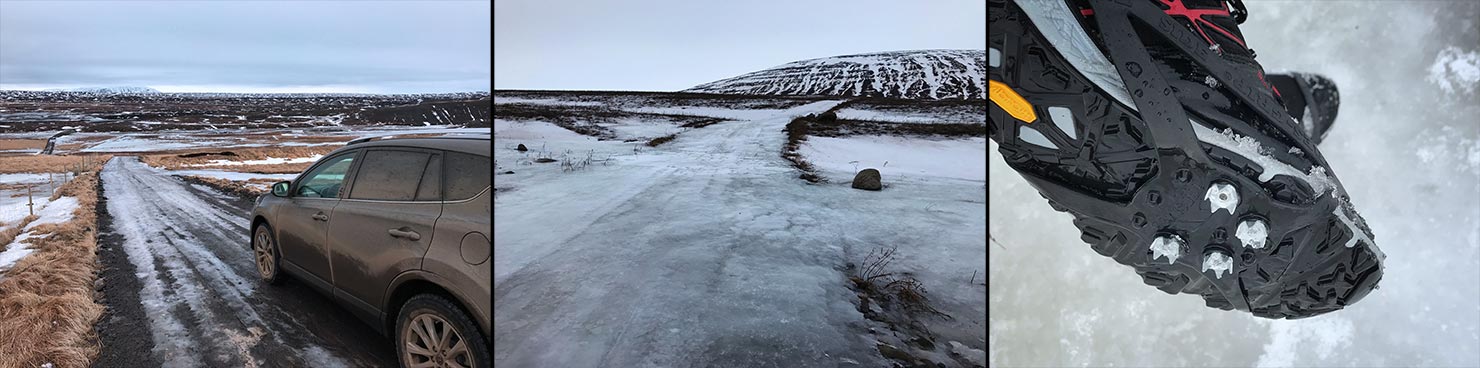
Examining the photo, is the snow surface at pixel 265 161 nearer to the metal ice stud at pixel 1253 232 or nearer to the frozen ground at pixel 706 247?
the frozen ground at pixel 706 247

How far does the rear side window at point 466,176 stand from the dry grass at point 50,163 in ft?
4.27

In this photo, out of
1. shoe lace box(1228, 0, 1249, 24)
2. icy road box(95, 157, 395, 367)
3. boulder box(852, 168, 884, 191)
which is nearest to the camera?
shoe lace box(1228, 0, 1249, 24)

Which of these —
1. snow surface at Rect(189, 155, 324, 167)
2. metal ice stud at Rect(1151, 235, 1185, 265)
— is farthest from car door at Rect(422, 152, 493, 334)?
metal ice stud at Rect(1151, 235, 1185, 265)

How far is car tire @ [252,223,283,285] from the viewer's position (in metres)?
2.16

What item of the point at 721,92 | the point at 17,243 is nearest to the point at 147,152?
the point at 17,243

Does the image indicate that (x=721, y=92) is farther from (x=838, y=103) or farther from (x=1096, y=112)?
(x=1096, y=112)

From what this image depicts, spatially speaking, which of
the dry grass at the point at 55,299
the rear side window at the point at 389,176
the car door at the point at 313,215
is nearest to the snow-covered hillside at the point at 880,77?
the rear side window at the point at 389,176

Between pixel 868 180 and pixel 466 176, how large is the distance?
1174 millimetres

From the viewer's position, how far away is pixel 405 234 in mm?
1835

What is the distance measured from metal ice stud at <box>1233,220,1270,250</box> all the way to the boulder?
0.85 meters

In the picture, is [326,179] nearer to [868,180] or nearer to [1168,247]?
[868,180]

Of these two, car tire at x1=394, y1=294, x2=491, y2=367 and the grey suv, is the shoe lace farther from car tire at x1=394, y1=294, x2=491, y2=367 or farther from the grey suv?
car tire at x1=394, y1=294, x2=491, y2=367

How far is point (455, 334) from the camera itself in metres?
1.85

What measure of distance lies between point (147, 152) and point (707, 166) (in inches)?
77.8
